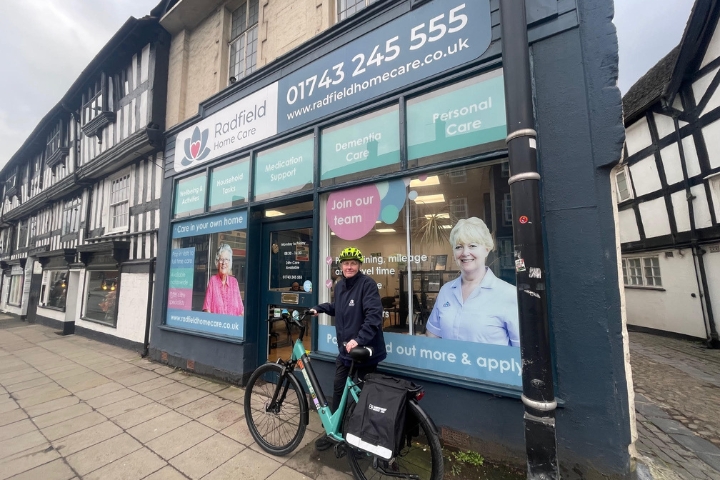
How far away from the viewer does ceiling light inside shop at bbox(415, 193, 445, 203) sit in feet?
11.4

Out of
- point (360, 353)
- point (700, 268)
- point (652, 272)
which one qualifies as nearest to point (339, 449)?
point (360, 353)

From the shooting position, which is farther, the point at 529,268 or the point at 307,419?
the point at 307,419

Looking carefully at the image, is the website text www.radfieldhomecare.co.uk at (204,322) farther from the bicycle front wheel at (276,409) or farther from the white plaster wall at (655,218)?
the white plaster wall at (655,218)

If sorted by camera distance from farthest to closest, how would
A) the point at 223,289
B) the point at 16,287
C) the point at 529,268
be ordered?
the point at 16,287
the point at 223,289
the point at 529,268

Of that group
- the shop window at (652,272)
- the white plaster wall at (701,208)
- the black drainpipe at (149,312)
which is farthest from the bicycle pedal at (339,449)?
the shop window at (652,272)

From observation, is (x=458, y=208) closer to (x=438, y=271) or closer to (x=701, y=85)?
(x=438, y=271)

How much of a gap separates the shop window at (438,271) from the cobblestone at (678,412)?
1.70 metres

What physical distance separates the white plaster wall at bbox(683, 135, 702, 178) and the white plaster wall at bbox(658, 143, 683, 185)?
29 centimetres

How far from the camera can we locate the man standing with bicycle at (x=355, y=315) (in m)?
2.83

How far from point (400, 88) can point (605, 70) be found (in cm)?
206

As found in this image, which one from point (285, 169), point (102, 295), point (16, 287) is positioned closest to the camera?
point (285, 169)

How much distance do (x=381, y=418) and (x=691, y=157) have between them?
12.9 metres

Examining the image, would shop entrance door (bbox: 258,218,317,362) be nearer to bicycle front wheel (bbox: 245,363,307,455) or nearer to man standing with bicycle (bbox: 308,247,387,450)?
bicycle front wheel (bbox: 245,363,307,455)

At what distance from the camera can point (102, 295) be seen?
914 cm
